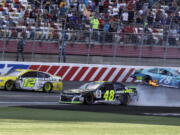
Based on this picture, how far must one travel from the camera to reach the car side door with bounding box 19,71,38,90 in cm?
2908

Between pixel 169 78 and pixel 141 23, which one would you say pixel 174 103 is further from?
pixel 141 23

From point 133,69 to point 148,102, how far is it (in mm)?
7970

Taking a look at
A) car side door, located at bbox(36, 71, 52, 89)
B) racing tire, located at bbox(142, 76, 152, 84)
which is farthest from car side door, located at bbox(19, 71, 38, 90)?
racing tire, located at bbox(142, 76, 152, 84)

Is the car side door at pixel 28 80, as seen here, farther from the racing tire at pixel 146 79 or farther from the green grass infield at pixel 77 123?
the green grass infield at pixel 77 123

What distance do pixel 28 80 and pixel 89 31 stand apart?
16.1 ft

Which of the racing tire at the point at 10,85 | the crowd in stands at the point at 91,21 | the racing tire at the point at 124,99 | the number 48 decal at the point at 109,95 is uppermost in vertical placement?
the crowd in stands at the point at 91,21

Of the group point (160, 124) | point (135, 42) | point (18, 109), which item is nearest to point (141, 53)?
point (135, 42)

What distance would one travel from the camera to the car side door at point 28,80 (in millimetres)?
29078

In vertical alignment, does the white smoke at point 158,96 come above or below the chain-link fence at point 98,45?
below

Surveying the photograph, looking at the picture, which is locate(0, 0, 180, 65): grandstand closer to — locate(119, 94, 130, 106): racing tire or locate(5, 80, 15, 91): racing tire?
locate(5, 80, 15, 91): racing tire

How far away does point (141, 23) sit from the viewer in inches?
1367

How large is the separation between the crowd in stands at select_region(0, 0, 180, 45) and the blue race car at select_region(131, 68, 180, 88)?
1485mm

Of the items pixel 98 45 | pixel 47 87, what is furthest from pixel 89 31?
pixel 47 87

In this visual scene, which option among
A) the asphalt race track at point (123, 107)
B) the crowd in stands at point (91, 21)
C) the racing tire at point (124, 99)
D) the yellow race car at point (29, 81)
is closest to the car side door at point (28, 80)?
the yellow race car at point (29, 81)
